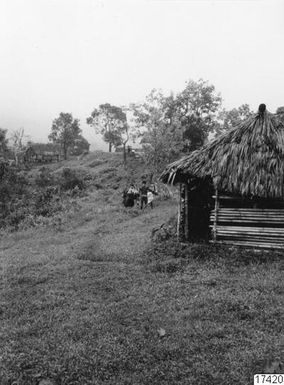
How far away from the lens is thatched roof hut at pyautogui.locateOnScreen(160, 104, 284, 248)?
1277cm

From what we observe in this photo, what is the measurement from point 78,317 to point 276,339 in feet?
13.7

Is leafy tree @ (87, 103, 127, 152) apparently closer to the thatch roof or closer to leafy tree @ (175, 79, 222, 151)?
leafy tree @ (175, 79, 222, 151)

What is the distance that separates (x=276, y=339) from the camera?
7.05 meters

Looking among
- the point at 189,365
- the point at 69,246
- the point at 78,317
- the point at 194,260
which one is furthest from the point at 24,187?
the point at 189,365

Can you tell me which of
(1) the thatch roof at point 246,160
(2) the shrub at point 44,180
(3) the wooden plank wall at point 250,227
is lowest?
(3) the wooden plank wall at point 250,227

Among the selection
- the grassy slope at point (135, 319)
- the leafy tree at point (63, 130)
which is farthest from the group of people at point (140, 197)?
the leafy tree at point (63, 130)

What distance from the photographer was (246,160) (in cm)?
1321

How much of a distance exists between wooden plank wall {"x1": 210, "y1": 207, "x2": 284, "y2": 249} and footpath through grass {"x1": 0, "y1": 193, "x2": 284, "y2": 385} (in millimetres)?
960

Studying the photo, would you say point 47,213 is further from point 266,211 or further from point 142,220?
point 266,211

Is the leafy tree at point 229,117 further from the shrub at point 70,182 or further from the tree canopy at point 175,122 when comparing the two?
the shrub at point 70,182

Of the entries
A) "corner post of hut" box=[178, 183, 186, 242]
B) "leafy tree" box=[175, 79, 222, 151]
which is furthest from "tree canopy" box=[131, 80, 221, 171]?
"corner post of hut" box=[178, 183, 186, 242]

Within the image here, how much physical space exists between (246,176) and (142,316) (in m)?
6.60

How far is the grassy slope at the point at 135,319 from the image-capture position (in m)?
6.41

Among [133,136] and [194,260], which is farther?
[133,136]
